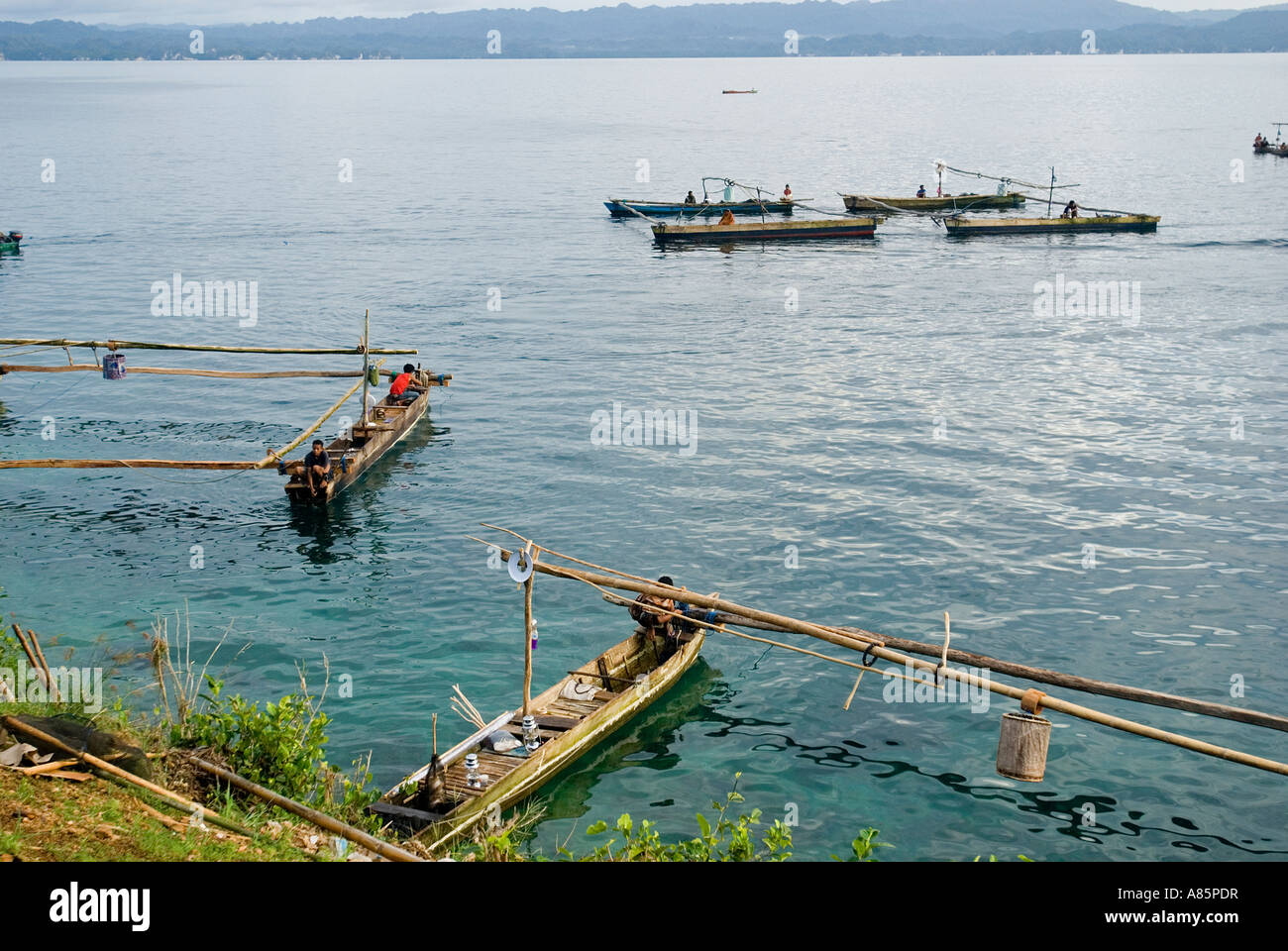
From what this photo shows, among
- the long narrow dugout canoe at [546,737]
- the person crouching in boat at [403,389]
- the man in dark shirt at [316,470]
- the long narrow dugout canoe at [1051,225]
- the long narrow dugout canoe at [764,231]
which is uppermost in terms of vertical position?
the long narrow dugout canoe at [1051,225]

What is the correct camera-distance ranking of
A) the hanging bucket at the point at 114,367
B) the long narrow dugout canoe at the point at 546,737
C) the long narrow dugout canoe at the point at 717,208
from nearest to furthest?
1. the long narrow dugout canoe at the point at 546,737
2. the hanging bucket at the point at 114,367
3. the long narrow dugout canoe at the point at 717,208

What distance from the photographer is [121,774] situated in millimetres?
11766

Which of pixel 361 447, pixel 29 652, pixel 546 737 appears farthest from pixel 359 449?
pixel 29 652

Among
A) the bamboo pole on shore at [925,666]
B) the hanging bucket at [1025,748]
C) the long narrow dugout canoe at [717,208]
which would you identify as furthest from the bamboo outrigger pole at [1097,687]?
the long narrow dugout canoe at [717,208]

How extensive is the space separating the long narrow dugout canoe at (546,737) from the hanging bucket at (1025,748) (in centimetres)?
669

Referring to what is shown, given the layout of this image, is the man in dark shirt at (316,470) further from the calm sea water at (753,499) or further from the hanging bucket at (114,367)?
the hanging bucket at (114,367)

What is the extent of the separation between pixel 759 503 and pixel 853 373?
14.0m

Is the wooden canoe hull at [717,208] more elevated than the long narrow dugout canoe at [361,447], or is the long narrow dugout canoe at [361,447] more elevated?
the wooden canoe hull at [717,208]

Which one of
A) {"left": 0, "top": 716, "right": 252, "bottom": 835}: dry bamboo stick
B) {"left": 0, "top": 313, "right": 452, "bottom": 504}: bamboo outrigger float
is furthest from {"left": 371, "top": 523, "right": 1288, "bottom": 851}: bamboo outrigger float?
{"left": 0, "top": 313, "right": 452, "bottom": 504}: bamboo outrigger float

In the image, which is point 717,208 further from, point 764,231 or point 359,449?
point 359,449

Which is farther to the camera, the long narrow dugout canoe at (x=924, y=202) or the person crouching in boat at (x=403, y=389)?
the long narrow dugout canoe at (x=924, y=202)

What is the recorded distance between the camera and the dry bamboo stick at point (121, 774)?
1152 cm

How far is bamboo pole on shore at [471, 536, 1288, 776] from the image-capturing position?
45.2ft
